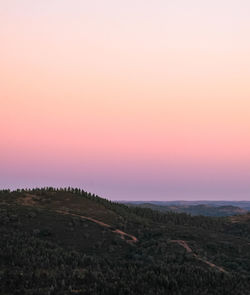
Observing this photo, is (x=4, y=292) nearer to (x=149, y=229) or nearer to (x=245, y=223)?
(x=149, y=229)

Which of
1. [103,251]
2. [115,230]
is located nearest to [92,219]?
[115,230]

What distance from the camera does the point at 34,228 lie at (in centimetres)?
3447

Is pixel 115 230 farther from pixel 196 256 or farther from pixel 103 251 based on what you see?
pixel 196 256

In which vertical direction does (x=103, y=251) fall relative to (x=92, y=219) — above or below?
below

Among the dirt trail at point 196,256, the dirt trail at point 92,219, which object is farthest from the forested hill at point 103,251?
the dirt trail at point 92,219

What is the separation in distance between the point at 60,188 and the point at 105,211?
10.9m

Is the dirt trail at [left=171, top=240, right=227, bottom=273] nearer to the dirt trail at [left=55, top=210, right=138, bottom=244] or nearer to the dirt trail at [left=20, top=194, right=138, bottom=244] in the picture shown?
the dirt trail at [left=55, top=210, right=138, bottom=244]

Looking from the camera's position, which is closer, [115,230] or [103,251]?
[103,251]

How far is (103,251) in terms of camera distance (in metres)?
30.7

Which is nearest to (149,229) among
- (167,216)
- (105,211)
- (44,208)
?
(105,211)

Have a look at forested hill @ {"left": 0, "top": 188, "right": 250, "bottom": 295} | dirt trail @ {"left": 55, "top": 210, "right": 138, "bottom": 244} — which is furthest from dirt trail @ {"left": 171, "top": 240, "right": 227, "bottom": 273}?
dirt trail @ {"left": 55, "top": 210, "right": 138, "bottom": 244}

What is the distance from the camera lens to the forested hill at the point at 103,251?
15.2m

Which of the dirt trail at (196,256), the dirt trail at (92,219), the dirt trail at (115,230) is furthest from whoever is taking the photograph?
the dirt trail at (92,219)

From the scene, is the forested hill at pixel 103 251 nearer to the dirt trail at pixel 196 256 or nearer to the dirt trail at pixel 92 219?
the dirt trail at pixel 196 256
